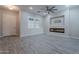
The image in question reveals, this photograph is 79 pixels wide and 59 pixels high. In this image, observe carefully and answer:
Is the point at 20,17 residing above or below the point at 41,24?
above

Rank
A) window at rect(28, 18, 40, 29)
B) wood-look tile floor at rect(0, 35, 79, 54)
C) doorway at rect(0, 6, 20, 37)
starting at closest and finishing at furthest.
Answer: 1. wood-look tile floor at rect(0, 35, 79, 54)
2. window at rect(28, 18, 40, 29)
3. doorway at rect(0, 6, 20, 37)

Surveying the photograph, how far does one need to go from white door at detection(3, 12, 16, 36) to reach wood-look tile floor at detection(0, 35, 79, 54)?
0.67 feet

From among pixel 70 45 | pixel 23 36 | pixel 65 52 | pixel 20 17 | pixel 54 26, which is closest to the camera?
pixel 65 52

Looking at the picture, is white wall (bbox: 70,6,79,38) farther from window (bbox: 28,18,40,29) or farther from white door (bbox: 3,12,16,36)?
white door (bbox: 3,12,16,36)

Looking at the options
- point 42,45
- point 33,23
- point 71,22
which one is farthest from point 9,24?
point 71,22

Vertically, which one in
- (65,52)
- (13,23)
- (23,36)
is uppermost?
(13,23)

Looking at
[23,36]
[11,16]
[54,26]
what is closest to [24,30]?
[23,36]

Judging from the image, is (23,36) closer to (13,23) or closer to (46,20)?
(13,23)

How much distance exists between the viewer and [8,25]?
121 inches

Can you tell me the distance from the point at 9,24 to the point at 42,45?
4.34 feet

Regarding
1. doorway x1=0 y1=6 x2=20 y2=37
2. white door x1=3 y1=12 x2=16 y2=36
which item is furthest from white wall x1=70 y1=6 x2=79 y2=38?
white door x1=3 y1=12 x2=16 y2=36

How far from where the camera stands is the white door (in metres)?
3.00

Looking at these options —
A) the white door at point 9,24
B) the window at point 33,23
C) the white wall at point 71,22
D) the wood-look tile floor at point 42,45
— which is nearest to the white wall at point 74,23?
the white wall at point 71,22

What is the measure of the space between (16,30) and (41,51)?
1236 mm
